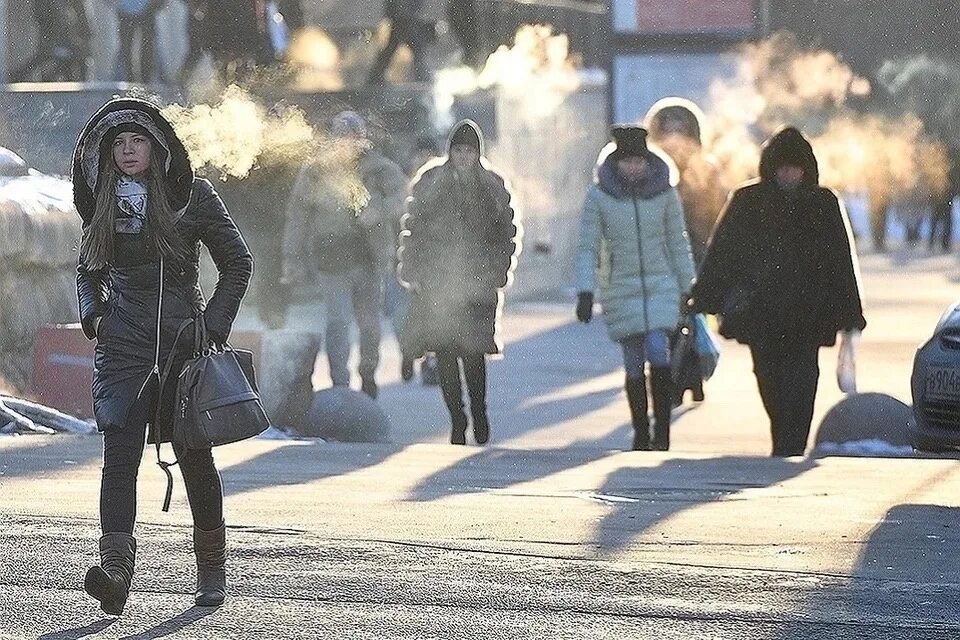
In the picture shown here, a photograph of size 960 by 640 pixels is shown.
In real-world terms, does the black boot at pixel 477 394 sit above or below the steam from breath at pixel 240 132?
below

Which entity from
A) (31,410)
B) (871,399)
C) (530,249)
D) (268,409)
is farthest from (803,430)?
(530,249)

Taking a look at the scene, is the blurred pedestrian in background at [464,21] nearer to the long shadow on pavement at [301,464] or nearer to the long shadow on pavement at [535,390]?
the long shadow on pavement at [535,390]

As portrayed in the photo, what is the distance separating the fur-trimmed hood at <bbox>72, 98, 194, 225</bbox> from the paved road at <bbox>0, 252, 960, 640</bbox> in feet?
3.67

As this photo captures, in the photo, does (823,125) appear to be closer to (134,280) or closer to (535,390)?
(535,390)

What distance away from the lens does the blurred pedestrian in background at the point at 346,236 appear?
503 inches

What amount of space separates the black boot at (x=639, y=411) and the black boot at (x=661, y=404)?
5 centimetres

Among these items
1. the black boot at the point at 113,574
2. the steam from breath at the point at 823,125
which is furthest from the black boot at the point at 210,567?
the steam from breath at the point at 823,125

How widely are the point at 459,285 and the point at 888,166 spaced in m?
3.54

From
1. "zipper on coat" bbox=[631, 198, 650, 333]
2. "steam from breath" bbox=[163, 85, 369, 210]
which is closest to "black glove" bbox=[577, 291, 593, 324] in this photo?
"zipper on coat" bbox=[631, 198, 650, 333]

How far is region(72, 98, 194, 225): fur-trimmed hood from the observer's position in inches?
251

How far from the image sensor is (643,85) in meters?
15.2

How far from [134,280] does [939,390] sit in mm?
3451

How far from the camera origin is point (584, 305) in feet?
35.0

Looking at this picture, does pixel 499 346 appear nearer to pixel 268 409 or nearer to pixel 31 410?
pixel 268 409
